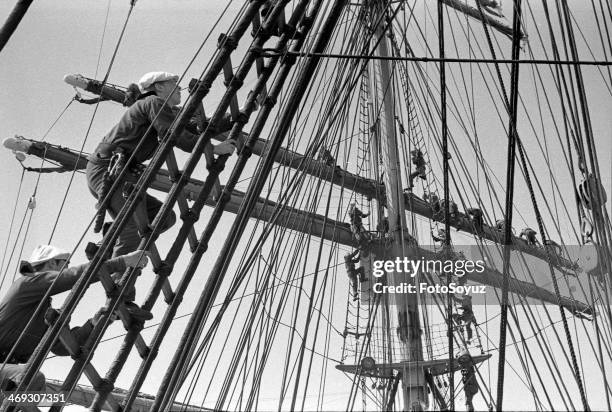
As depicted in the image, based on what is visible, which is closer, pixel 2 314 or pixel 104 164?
pixel 2 314

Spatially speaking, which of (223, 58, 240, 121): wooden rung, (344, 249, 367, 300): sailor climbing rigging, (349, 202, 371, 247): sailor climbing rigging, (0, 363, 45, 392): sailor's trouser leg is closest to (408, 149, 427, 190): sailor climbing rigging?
(349, 202, 371, 247): sailor climbing rigging

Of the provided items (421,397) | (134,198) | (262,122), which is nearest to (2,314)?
(134,198)

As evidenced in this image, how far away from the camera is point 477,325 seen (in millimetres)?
10906

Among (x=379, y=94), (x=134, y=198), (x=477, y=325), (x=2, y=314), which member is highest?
(x=379, y=94)

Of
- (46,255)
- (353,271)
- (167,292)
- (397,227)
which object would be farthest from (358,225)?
(46,255)

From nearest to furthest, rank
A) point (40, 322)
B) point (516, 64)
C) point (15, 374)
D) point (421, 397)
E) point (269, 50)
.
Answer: point (15, 374) < point (40, 322) < point (516, 64) < point (269, 50) < point (421, 397)

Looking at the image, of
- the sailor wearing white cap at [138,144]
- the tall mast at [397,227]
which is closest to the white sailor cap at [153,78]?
the sailor wearing white cap at [138,144]

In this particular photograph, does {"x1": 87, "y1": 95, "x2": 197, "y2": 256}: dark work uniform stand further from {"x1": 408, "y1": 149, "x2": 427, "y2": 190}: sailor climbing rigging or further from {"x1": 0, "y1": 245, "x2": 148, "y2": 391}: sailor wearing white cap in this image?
{"x1": 408, "y1": 149, "x2": 427, "y2": 190}: sailor climbing rigging

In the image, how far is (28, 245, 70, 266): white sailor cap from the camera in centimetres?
330

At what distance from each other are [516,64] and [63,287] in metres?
2.27

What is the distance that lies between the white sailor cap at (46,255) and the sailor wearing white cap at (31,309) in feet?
0.05

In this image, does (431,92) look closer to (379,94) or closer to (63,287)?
(379,94)

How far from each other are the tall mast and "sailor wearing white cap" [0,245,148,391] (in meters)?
5.69

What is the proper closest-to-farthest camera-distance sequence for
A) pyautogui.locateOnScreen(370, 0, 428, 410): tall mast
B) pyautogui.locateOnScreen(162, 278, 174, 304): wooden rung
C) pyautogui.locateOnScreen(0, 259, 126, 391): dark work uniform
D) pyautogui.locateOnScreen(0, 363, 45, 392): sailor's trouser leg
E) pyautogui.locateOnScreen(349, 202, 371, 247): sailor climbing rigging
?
pyautogui.locateOnScreen(0, 363, 45, 392): sailor's trouser leg → pyautogui.locateOnScreen(0, 259, 126, 391): dark work uniform → pyautogui.locateOnScreen(162, 278, 174, 304): wooden rung → pyautogui.locateOnScreen(370, 0, 428, 410): tall mast → pyautogui.locateOnScreen(349, 202, 371, 247): sailor climbing rigging
